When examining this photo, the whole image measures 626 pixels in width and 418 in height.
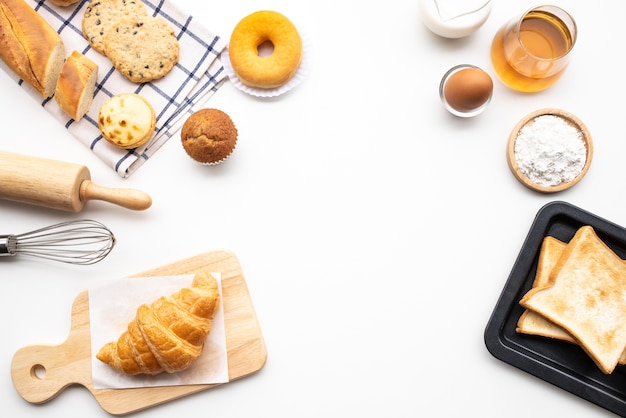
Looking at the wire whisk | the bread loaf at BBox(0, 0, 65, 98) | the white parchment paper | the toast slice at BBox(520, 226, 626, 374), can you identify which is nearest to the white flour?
the toast slice at BBox(520, 226, 626, 374)

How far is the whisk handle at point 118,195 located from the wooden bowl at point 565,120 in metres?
0.92

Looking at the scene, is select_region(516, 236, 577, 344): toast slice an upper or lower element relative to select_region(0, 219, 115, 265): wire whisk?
upper

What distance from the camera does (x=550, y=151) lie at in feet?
4.47

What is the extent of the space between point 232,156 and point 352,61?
407mm

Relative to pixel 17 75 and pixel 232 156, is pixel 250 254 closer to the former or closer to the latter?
pixel 232 156

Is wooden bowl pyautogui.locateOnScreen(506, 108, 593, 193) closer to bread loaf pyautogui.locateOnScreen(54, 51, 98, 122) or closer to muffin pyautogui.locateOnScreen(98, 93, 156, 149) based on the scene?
muffin pyautogui.locateOnScreen(98, 93, 156, 149)

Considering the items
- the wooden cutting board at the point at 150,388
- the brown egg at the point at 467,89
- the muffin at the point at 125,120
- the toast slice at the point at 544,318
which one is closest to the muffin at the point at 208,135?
→ the muffin at the point at 125,120

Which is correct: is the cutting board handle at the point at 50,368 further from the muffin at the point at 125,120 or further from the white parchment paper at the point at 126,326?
the muffin at the point at 125,120

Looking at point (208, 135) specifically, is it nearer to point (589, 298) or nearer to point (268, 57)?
point (268, 57)

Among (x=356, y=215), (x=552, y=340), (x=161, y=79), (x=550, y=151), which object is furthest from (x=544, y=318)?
(x=161, y=79)

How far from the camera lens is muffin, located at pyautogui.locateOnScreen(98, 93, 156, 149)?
53.3 inches

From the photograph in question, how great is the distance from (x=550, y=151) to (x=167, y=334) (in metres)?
1.03

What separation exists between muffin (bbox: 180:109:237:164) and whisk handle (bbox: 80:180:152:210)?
0.52 ft

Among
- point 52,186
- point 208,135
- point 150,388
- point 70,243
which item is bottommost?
point 150,388
